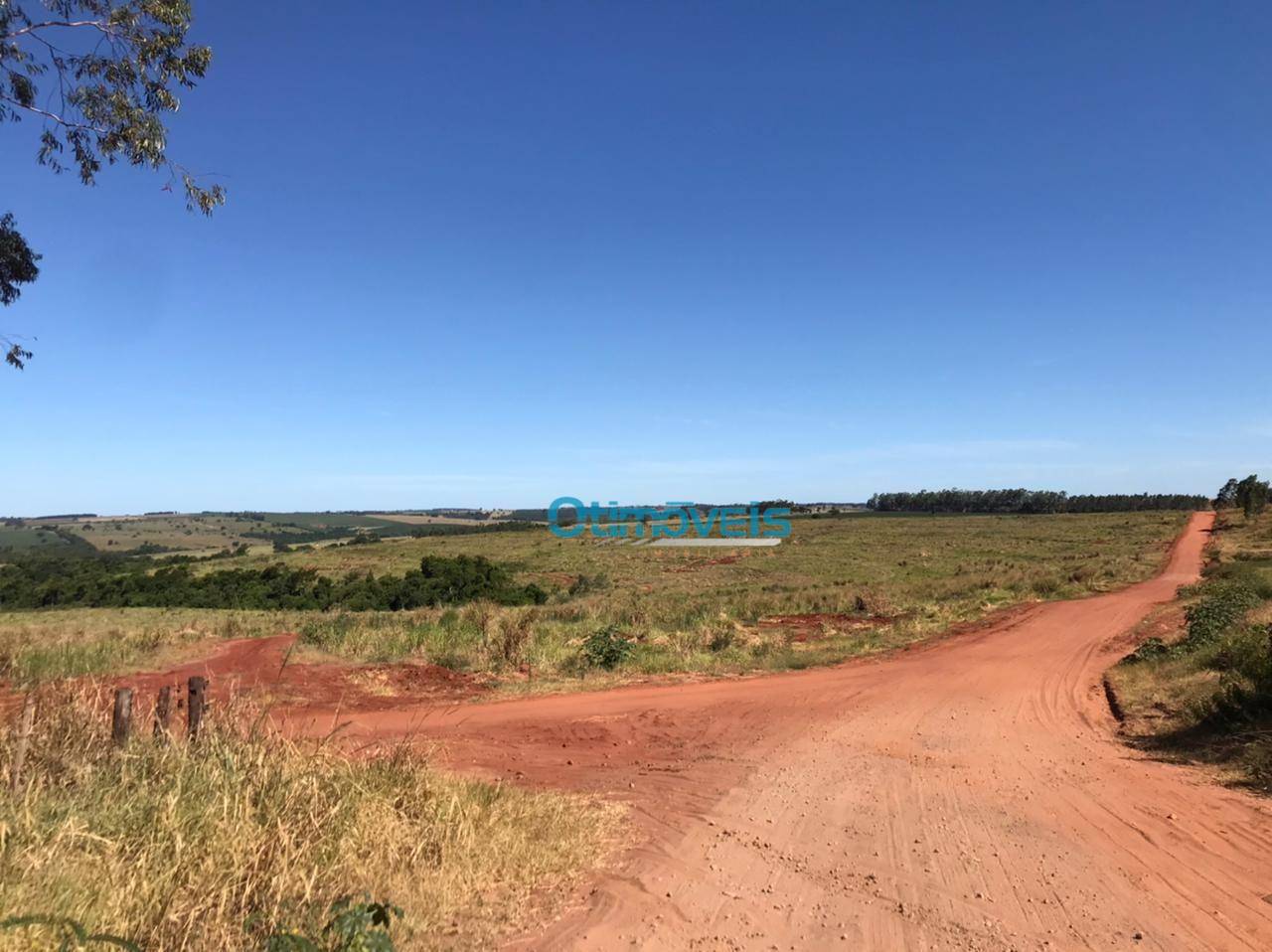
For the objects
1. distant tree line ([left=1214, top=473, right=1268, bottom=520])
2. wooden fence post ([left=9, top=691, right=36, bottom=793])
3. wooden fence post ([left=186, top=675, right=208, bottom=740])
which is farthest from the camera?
distant tree line ([left=1214, top=473, right=1268, bottom=520])

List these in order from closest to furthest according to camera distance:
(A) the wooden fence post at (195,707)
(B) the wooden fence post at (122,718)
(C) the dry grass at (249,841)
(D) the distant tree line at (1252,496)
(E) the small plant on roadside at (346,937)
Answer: (E) the small plant on roadside at (346,937), (C) the dry grass at (249,841), (B) the wooden fence post at (122,718), (A) the wooden fence post at (195,707), (D) the distant tree line at (1252,496)

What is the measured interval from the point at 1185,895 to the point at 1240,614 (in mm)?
11620

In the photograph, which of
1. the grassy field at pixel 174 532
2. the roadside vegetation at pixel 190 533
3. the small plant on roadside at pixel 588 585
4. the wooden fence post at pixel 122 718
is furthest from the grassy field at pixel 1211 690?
the grassy field at pixel 174 532

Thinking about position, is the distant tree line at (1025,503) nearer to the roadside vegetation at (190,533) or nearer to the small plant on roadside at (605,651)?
the roadside vegetation at (190,533)

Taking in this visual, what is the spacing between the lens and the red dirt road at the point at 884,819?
4480 mm

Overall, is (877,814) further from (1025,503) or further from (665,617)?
(1025,503)

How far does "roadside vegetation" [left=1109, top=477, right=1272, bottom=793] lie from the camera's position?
7.70 metres

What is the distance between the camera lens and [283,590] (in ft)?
113

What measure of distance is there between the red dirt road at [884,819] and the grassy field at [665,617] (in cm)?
355

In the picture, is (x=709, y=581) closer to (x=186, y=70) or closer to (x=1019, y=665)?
(x=1019, y=665)

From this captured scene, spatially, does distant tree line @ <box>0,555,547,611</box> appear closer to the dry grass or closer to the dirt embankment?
the dirt embankment

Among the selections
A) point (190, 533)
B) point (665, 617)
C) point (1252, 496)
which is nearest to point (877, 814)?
point (665, 617)

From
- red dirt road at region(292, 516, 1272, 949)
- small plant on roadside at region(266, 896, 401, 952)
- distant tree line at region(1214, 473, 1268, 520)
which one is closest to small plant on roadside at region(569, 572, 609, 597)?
red dirt road at region(292, 516, 1272, 949)

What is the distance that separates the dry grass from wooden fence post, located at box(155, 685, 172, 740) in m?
0.14
